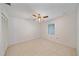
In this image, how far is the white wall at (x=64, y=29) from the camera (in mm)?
2084

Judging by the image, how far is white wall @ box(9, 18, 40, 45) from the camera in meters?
2.01

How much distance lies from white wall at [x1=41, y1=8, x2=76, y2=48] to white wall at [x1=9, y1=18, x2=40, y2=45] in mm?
196

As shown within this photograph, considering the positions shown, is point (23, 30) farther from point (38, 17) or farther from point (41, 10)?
point (41, 10)

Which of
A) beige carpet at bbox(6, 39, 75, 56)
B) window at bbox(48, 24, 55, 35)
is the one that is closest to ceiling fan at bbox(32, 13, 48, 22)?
window at bbox(48, 24, 55, 35)

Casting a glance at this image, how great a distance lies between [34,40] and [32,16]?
537 mm

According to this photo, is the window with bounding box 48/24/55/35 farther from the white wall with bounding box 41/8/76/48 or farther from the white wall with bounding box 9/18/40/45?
the white wall with bounding box 9/18/40/45

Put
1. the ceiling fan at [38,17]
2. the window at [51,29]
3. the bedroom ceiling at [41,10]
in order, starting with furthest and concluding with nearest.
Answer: the window at [51,29]
the ceiling fan at [38,17]
the bedroom ceiling at [41,10]

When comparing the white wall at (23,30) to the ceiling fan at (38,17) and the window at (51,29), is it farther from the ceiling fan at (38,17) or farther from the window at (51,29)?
Answer: the window at (51,29)

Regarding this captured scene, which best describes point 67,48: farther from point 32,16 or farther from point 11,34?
point 11,34

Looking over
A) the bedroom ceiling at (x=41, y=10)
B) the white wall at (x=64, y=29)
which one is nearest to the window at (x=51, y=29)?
the white wall at (x=64, y=29)

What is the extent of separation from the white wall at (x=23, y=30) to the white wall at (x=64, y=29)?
196 millimetres

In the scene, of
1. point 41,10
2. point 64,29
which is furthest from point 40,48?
Answer: point 41,10

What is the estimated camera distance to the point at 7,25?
6.33 feet

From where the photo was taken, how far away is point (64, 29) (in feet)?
7.31
